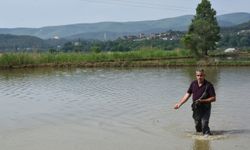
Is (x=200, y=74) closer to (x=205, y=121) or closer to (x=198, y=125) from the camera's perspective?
(x=205, y=121)

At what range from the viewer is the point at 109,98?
58.6 ft

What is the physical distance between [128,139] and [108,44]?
57.7 metres

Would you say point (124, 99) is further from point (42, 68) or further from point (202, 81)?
point (42, 68)

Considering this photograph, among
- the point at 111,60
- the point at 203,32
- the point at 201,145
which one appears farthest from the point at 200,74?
the point at 203,32

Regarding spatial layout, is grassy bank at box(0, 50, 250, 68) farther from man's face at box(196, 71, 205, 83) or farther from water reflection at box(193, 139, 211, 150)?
water reflection at box(193, 139, 211, 150)

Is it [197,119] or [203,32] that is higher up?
Answer: [203,32]

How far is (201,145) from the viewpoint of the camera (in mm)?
9914

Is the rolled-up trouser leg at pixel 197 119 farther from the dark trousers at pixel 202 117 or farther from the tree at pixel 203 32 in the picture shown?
the tree at pixel 203 32

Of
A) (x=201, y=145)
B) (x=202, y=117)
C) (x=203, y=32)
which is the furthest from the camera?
(x=203, y=32)

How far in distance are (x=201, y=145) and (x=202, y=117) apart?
0.96 m

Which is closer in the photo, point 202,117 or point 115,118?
point 202,117

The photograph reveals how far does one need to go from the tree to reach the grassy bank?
1.14 m

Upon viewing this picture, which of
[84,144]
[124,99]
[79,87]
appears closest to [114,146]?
[84,144]

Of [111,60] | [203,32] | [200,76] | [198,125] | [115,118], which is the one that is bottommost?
[115,118]
